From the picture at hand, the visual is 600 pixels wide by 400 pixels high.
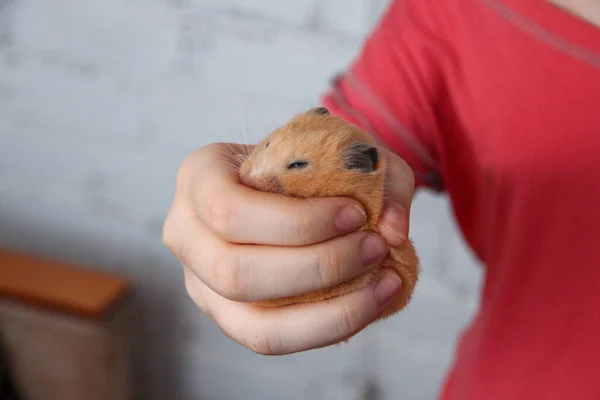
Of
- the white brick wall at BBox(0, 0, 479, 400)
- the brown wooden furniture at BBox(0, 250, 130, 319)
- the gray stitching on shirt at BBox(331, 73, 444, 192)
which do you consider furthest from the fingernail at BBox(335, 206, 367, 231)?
the brown wooden furniture at BBox(0, 250, 130, 319)

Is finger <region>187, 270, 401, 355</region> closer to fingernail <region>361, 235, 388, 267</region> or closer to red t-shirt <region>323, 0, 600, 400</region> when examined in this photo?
fingernail <region>361, 235, 388, 267</region>

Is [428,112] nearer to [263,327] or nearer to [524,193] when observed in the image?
[524,193]

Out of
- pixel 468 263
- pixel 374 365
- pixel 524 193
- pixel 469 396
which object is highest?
pixel 524 193

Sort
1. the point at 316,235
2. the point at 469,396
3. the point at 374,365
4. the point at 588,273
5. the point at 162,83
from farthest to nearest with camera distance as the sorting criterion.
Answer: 1. the point at 374,365
2. the point at 162,83
3. the point at 469,396
4. the point at 588,273
5. the point at 316,235

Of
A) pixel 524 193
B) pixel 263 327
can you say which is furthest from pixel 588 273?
pixel 263 327

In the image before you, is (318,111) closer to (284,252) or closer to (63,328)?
(284,252)

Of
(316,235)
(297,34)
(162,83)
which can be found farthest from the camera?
(162,83)

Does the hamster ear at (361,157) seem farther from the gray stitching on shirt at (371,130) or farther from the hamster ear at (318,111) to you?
the gray stitching on shirt at (371,130)
